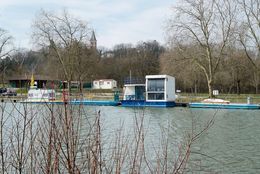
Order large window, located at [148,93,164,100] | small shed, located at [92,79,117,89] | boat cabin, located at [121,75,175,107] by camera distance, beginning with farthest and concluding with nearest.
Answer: small shed, located at [92,79,117,89]
large window, located at [148,93,164,100]
boat cabin, located at [121,75,175,107]

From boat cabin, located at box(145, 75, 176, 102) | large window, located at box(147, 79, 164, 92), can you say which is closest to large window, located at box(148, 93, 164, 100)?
boat cabin, located at box(145, 75, 176, 102)

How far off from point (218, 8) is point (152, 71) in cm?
2944

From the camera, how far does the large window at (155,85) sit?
36.6 meters

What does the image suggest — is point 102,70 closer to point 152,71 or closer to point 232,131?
point 152,71

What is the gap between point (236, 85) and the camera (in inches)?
1917

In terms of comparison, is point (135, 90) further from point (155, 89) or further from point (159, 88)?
point (159, 88)

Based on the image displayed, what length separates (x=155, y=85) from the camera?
3700cm

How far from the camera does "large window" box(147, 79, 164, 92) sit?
3661 cm

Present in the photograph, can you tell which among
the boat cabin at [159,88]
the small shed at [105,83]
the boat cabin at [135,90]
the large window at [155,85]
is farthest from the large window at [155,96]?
the small shed at [105,83]

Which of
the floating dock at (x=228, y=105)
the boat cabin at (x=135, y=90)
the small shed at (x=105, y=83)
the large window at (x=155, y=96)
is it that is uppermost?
the small shed at (x=105, y=83)

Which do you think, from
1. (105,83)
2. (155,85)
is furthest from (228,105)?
(105,83)

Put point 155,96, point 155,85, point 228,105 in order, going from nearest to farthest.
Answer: point 228,105, point 155,96, point 155,85

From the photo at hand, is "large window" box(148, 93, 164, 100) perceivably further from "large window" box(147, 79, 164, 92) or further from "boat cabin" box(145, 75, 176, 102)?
"large window" box(147, 79, 164, 92)

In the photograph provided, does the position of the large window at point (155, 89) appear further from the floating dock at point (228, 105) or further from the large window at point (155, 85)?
the floating dock at point (228, 105)
